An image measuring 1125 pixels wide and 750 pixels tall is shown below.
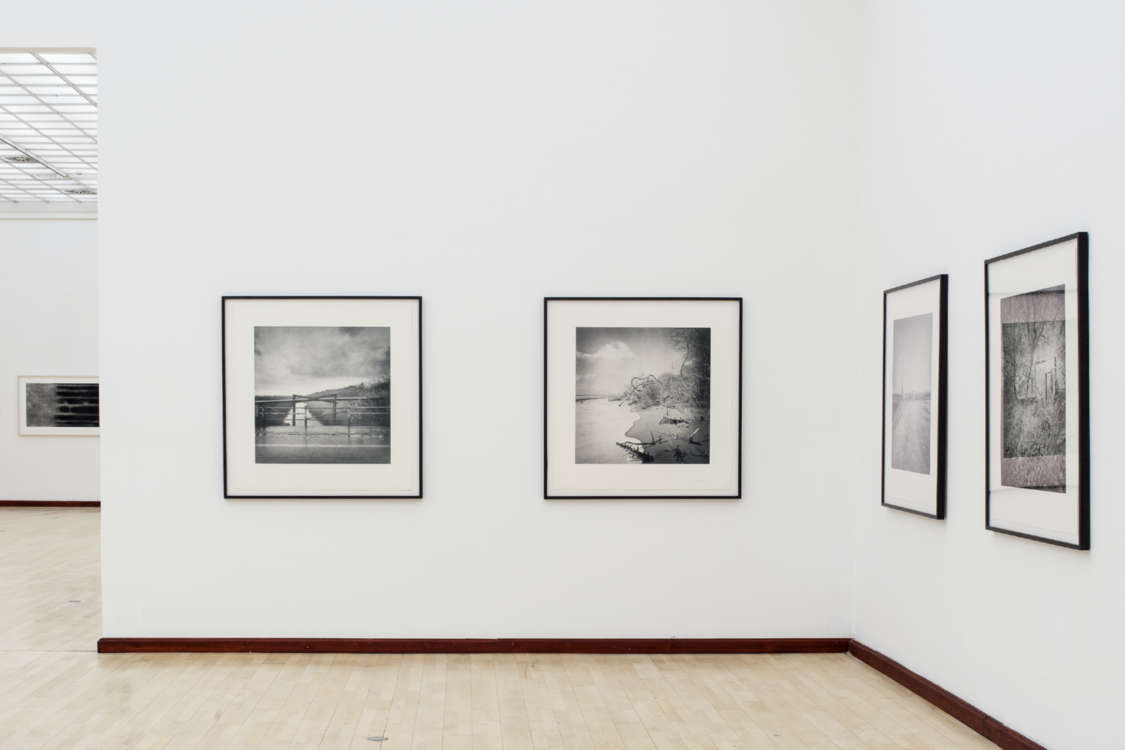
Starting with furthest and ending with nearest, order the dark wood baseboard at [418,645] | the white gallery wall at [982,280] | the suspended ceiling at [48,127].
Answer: the suspended ceiling at [48,127], the dark wood baseboard at [418,645], the white gallery wall at [982,280]

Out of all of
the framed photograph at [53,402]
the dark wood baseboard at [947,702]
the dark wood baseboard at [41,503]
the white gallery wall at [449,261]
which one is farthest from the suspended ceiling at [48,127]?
the dark wood baseboard at [947,702]

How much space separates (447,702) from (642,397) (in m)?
2.34

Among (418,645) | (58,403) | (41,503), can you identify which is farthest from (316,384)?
(41,503)

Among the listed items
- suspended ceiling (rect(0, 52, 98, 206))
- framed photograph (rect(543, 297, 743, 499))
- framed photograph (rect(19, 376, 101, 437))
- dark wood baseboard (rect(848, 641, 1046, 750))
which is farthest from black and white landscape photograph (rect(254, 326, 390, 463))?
framed photograph (rect(19, 376, 101, 437))

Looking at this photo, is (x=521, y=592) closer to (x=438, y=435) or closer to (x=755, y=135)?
(x=438, y=435)

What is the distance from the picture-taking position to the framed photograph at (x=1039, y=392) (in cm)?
339

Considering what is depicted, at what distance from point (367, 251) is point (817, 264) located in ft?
10.5

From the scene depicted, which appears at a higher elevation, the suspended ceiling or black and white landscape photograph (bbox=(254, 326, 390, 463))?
the suspended ceiling

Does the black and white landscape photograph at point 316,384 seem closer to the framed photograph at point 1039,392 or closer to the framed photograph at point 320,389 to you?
the framed photograph at point 320,389

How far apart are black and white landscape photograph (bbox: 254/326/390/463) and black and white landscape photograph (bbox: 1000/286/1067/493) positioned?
3.79 meters

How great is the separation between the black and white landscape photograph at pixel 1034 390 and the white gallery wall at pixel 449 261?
1755 millimetres

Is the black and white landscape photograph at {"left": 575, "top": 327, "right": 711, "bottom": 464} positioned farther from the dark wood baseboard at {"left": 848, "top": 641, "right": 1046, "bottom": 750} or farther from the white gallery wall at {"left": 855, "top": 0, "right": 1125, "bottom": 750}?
the dark wood baseboard at {"left": 848, "top": 641, "right": 1046, "bottom": 750}

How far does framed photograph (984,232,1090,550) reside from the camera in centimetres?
339

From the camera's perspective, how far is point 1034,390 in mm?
3688
